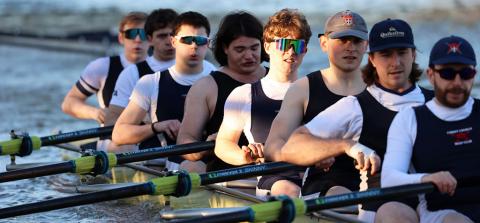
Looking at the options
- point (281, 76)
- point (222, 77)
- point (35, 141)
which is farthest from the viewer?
point (35, 141)

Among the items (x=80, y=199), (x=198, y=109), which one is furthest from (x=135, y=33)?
(x=80, y=199)

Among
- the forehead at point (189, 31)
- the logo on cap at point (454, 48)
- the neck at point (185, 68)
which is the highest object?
the forehead at point (189, 31)

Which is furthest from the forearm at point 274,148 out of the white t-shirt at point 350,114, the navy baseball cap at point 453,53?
the navy baseball cap at point 453,53

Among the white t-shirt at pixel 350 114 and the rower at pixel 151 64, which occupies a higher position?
the rower at pixel 151 64

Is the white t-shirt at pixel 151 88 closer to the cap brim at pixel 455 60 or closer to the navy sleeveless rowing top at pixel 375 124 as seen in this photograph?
the navy sleeveless rowing top at pixel 375 124

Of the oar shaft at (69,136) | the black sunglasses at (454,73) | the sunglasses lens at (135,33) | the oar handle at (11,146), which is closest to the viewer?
the black sunglasses at (454,73)

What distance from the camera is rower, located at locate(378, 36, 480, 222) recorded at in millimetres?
5805

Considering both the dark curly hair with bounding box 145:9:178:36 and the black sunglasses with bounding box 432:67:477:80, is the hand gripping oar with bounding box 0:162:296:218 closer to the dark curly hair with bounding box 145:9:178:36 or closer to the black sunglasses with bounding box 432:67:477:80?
the black sunglasses with bounding box 432:67:477:80

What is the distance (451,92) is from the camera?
5.78 meters

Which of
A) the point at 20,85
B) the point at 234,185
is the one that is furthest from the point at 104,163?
the point at 20,85

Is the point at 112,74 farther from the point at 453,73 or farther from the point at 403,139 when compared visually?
the point at 453,73

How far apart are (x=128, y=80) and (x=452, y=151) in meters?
4.69

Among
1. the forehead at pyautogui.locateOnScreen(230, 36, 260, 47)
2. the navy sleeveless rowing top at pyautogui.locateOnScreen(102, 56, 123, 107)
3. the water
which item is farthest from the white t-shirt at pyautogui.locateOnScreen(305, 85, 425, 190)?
the navy sleeveless rowing top at pyautogui.locateOnScreen(102, 56, 123, 107)

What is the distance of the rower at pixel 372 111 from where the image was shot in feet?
20.5
